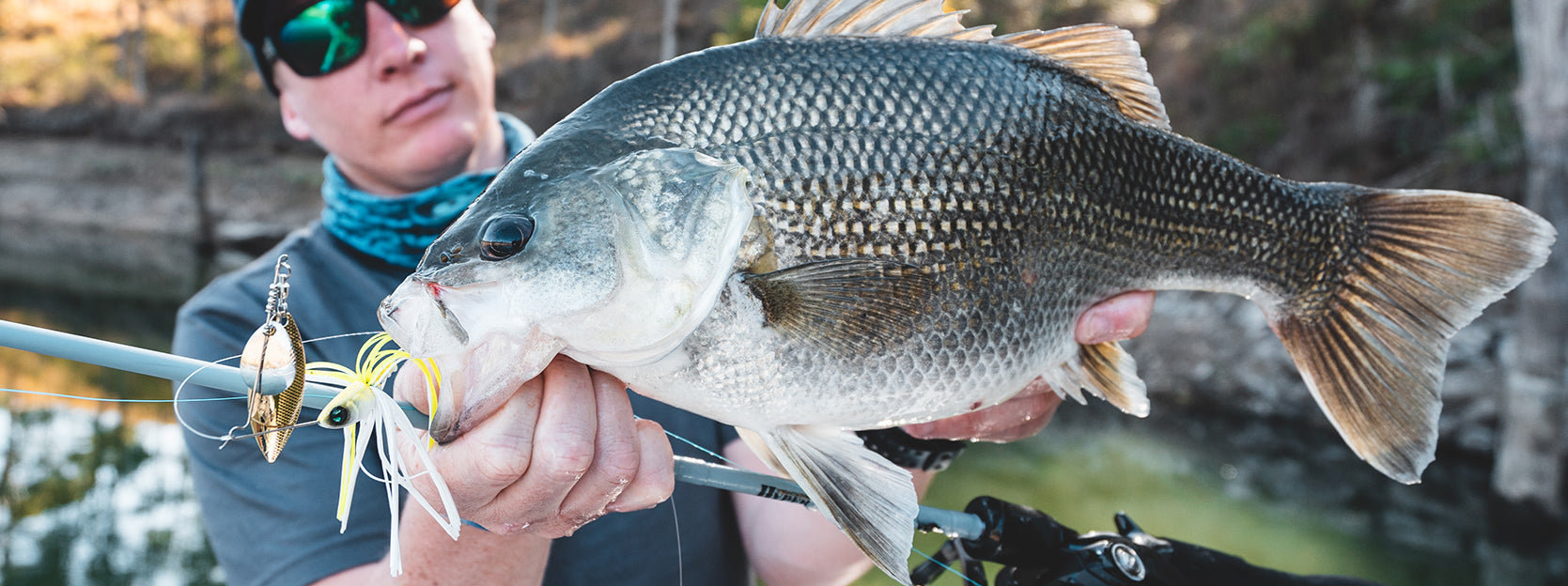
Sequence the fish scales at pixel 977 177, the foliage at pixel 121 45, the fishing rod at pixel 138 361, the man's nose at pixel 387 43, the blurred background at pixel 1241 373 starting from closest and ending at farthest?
the fishing rod at pixel 138 361, the fish scales at pixel 977 177, the man's nose at pixel 387 43, the blurred background at pixel 1241 373, the foliage at pixel 121 45

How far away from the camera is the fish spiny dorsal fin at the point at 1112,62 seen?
1.45 m

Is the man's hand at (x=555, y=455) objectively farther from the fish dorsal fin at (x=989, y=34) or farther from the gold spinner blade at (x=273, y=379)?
the fish dorsal fin at (x=989, y=34)

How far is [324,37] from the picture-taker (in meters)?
1.96

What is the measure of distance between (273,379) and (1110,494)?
21.4 feet

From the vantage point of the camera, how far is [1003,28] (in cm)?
1505

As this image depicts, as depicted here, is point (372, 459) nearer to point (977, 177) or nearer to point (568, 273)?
point (568, 273)

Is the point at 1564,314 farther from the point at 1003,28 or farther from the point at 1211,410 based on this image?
the point at 1003,28

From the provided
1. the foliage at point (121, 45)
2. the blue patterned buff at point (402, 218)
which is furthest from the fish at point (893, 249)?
the foliage at point (121, 45)

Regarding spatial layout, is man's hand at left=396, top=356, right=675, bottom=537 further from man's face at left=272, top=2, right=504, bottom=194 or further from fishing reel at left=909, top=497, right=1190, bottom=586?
man's face at left=272, top=2, right=504, bottom=194

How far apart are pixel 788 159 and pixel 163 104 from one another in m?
28.8

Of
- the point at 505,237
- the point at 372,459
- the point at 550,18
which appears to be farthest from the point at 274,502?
the point at 550,18

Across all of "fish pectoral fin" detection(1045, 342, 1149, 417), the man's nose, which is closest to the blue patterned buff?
the man's nose

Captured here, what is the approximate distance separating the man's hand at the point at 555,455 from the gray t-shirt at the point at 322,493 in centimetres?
52

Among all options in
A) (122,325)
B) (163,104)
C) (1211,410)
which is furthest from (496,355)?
(163,104)
